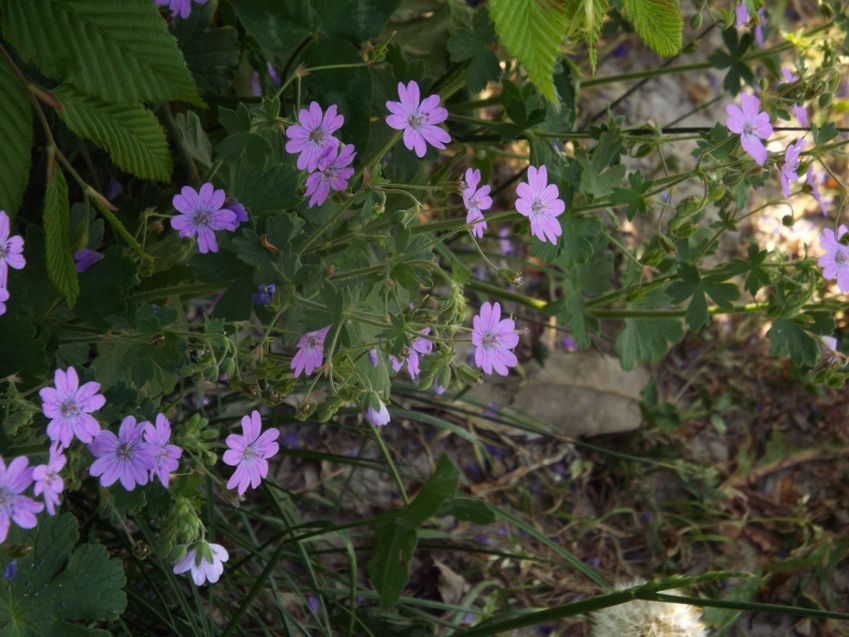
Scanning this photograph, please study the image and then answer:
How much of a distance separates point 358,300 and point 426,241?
0.13m

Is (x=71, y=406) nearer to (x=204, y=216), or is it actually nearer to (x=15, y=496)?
(x=15, y=496)

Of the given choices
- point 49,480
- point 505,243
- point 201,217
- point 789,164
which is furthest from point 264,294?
point 505,243

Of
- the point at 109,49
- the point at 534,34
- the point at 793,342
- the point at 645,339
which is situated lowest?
the point at 645,339

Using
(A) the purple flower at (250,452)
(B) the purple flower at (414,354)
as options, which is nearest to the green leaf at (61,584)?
(A) the purple flower at (250,452)

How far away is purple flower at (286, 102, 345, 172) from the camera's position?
1.20 m

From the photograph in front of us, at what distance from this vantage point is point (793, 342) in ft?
4.85

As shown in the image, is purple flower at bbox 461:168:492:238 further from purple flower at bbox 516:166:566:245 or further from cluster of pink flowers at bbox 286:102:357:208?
cluster of pink flowers at bbox 286:102:357:208

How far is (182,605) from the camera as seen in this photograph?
56.1 inches

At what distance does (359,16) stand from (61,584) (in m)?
0.89

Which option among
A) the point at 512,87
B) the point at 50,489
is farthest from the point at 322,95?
the point at 50,489

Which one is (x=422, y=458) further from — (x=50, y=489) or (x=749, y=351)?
(x=50, y=489)

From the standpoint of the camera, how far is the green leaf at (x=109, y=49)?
1.10m

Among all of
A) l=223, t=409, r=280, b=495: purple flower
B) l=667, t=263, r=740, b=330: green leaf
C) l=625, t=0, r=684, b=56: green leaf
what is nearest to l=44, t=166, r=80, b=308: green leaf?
l=223, t=409, r=280, b=495: purple flower

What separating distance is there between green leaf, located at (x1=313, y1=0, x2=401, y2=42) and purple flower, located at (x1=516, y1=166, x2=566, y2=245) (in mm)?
369
